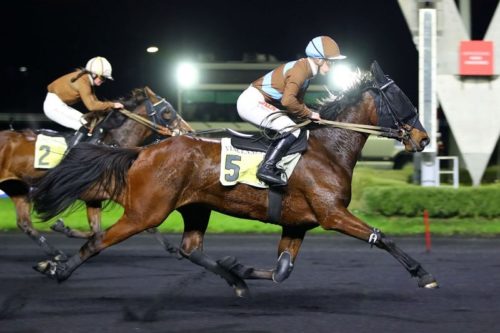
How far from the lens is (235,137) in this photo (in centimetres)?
807

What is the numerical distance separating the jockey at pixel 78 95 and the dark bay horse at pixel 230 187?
7.72ft

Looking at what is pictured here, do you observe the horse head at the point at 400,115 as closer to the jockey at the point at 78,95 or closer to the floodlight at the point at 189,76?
the jockey at the point at 78,95

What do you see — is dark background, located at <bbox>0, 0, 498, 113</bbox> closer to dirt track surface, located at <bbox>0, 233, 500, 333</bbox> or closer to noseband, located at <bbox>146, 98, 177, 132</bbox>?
noseband, located at <bbox>146, 98, 177, 132</bbox>

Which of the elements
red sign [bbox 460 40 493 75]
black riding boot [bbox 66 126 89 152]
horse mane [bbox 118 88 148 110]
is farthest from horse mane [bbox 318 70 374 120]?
red sign [bbox 460 40 493 75]

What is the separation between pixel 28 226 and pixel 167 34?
88.9 ft

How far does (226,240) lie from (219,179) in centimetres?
553

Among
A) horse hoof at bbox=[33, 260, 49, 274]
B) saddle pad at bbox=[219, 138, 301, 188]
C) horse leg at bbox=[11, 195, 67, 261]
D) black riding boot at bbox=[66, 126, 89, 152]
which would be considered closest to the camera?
saddle pad at bbox=[219, 138, 301, 188]

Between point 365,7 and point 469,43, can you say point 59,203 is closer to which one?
point 469,43

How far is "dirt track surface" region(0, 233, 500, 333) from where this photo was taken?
6.75 meters

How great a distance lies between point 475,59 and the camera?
52.0 ft

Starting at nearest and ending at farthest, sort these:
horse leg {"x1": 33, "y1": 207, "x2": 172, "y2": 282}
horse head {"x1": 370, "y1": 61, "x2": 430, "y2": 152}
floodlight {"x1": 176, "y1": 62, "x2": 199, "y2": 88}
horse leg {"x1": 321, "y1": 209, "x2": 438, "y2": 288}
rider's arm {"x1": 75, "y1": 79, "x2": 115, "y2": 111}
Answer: horse leg {"x1": 321, "y1": 209, "x2": 438, "y2": 288}, horse leg {"x1": 33, "y1": 207, "x2": 172, "y2": 282}, horse head {"x1": 370, "y1": 61, "x2": 430, "y2": 152}, rider's arm {"x1": 75, "y1": 79, "x2": 115, "y2": 111}, floodlight {"x1": 176, "y1": 62, "x2": 199, "y2": 88}

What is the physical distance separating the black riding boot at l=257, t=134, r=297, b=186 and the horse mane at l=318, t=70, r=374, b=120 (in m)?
0.56

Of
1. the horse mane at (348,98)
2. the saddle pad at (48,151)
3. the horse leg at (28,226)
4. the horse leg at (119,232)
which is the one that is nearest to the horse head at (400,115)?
the horse mane at (348,98)

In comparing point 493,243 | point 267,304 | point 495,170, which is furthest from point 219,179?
point 495,170
